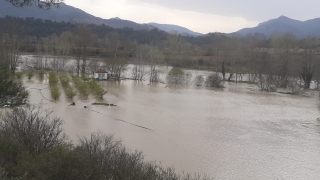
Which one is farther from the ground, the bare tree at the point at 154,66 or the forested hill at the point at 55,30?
the forested hill at the point at 55,30

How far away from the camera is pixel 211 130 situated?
15320 millimetres

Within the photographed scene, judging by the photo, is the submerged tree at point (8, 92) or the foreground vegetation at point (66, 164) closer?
the foreground vegetation at point (66, 164)

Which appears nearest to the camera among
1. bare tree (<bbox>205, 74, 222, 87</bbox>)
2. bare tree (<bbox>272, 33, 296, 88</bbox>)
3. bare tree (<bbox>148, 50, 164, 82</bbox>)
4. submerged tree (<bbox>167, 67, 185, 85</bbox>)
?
bare tree (<bbox>205, 74, 222, 87</bbox>)

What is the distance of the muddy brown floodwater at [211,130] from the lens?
10.6 m

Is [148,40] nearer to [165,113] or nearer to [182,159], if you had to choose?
[165,113]

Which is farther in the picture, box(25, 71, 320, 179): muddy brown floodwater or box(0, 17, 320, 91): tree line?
box(0, 17, 320, 91): tree line

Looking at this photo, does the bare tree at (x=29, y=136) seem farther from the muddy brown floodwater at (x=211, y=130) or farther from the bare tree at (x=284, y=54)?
the bare tree at (x=284, y=54)

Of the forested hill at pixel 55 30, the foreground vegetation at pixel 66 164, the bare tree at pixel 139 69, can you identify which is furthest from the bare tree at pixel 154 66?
the forested hill at pixel 55 30

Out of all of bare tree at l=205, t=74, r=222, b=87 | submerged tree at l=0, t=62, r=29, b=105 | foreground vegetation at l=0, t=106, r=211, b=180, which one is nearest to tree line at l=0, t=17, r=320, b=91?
bare tree at l=205, t=74, r=222, b=87

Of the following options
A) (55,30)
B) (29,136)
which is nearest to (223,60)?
(29,136)

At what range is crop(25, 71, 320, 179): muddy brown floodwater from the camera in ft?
34.9

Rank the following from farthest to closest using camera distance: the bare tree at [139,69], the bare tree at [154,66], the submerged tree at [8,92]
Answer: the bare tree at [139,69] → the bare tree at [154,66] → the submerged tree at [8,92]

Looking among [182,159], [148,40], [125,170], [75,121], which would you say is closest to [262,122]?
[182,159]

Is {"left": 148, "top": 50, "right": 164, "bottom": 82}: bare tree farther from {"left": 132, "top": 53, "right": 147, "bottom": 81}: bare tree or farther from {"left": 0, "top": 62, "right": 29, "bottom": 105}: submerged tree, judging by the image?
{"left": 0, "top": 62, "right": 29, "bottom": 105}: submerged tree
